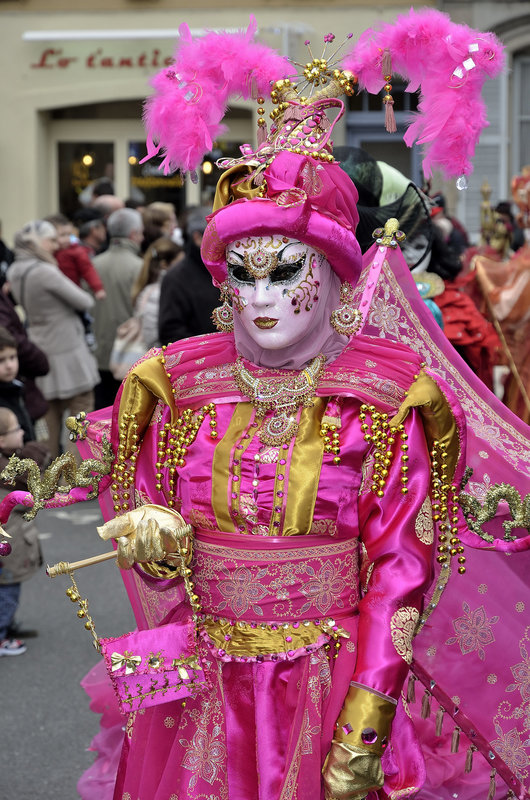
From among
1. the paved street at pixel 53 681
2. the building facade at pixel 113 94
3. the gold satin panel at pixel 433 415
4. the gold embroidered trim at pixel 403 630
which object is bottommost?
the paved street at pixel 53 681

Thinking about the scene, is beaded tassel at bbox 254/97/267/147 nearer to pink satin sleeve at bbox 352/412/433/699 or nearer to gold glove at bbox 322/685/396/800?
pink satin sleeve at bbox 352/412/433/699

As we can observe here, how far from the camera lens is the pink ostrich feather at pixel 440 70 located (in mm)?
2746

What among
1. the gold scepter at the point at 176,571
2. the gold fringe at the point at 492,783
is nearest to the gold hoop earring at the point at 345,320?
the gold scepter at the point at 176,571

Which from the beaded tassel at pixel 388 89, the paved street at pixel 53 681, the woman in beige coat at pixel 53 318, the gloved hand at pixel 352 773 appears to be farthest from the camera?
the woman in beige coat at pixel 53 318

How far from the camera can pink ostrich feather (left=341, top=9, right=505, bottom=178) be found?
9.01 ft

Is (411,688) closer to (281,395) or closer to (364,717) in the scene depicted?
(364,717)

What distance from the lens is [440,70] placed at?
9.15ft

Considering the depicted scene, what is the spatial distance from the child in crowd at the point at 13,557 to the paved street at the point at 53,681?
5.3 inches

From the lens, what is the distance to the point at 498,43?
277 cm

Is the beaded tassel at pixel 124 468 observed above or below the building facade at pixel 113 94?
below

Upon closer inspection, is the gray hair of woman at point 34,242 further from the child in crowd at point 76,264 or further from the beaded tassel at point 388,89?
the beaded tassel at point 388,89

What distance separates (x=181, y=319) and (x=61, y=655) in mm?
2133

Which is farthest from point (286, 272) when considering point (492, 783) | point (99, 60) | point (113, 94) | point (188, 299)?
point (99, 60)

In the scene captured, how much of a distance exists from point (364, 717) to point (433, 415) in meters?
Answer: 0.64
